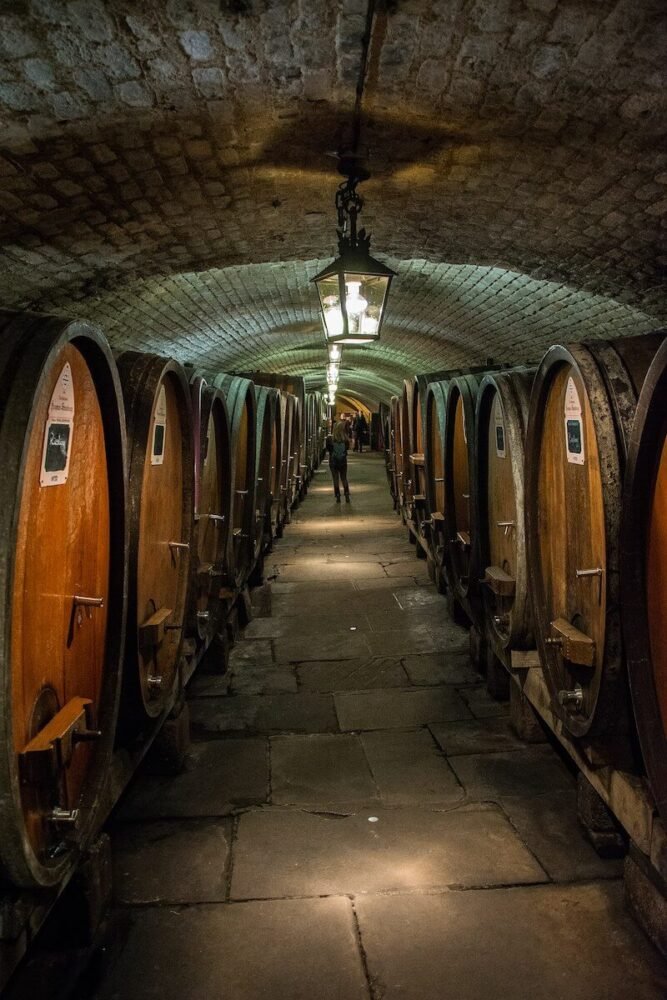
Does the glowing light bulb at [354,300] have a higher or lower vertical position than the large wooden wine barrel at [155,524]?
higher

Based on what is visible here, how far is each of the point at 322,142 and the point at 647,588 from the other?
3.70 metres

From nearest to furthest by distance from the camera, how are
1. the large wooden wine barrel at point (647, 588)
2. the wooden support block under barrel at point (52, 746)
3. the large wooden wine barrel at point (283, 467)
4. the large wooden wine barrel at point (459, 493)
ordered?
the wooden support block under barrel at point (52, 746), the large wooden wine barrel at point (647, 588), the large wooden wine barrel at point (459, 493), the large wooden wine barrel at point (283, 467)

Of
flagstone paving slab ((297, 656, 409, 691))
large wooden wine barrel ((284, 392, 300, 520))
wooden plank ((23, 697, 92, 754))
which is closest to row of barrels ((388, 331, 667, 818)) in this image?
flagstone paving slab ((297, 656, 409, 691))

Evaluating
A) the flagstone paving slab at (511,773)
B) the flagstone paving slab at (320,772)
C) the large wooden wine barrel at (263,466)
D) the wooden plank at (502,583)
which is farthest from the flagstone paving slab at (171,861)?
the large wooden wine barrel at (263,466)

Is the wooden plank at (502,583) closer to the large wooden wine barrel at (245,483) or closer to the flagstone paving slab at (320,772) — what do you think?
the flagstone paving slab at (320,772)

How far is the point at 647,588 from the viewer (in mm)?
1983

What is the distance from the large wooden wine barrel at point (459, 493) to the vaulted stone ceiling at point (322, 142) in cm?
150

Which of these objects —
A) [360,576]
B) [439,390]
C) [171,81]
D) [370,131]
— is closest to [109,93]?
[171,81]

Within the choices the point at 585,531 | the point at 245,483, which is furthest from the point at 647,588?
the point at 245,483

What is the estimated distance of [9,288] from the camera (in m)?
5.63

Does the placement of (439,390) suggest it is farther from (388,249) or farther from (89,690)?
(89,690)

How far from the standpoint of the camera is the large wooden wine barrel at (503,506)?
324 cm

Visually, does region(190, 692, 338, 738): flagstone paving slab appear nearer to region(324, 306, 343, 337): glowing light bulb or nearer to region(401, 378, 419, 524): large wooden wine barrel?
region(324, 306, 343, 337): glowing light bulb

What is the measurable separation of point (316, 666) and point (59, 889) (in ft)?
9.95
